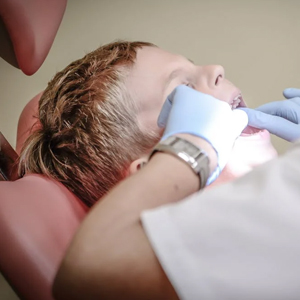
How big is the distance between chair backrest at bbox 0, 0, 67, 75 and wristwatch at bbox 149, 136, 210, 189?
629mm

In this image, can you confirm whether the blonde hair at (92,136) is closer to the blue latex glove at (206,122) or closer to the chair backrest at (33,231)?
the chair backrest at (33,231)

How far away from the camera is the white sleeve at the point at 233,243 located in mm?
522

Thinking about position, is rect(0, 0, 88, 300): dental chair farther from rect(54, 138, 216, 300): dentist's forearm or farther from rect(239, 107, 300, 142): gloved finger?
rect(239, 107, 300, 142): gloved finger

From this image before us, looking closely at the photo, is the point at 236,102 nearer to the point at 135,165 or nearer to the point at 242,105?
the point at 242,105

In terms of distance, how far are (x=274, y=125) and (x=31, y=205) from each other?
597 millimetres

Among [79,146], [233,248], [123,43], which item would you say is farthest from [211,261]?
[123,43]

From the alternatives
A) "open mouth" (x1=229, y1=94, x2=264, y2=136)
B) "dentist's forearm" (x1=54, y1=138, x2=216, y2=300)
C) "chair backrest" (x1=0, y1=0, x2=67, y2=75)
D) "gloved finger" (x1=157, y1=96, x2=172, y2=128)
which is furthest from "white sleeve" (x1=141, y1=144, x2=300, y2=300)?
"chair backrest" (x1=0, y1=0, x2=67, y2=75)

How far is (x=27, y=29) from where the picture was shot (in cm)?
113

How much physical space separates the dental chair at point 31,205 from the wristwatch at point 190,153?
0.29m

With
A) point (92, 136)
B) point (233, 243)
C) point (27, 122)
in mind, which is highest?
point (233, 243)

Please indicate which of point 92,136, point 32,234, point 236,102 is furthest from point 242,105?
point 32,234

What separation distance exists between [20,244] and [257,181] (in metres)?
0.44

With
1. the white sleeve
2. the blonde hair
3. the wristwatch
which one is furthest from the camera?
the blonde hair

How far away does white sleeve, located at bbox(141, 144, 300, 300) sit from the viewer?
52 cm
